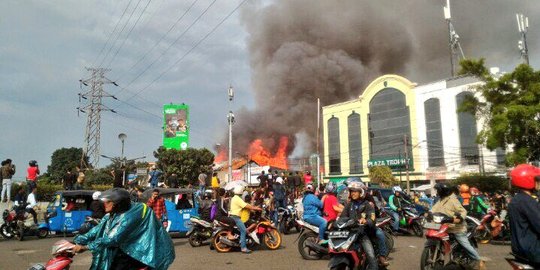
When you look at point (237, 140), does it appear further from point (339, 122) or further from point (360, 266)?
point (360, 266)

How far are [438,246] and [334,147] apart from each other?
→ 168 feet

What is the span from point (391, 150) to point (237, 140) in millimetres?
21887

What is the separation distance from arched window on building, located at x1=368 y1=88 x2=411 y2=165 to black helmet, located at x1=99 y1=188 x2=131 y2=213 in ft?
157

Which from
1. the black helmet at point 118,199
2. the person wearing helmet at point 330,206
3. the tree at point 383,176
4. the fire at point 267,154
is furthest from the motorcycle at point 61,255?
the fire at point 267,154

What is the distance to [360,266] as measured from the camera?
205 inches

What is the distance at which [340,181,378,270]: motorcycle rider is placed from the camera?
516 centimetres

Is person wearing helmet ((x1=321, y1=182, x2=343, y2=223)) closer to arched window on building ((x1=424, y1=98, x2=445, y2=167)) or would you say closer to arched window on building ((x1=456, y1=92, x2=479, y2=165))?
arched window on building ((x1=456, y1=92, x2=479, y2=165))

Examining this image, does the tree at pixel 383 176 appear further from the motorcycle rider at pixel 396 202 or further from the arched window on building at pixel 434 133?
the motorcycle rider at pixel 396 202

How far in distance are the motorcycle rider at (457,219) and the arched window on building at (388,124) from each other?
44.1m

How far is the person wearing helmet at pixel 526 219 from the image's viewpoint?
3170 mm

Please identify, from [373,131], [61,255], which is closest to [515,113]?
[61,255]

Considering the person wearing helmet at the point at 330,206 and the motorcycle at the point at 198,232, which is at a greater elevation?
the person wearing helmet at the point at 330,206

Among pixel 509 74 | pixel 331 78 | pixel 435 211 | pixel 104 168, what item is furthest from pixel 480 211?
pixel 104 168

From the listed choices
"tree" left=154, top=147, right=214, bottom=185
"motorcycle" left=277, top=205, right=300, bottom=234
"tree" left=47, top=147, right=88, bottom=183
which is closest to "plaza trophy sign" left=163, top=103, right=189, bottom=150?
"tree" left=154, top=147, right=214, bottom=185
